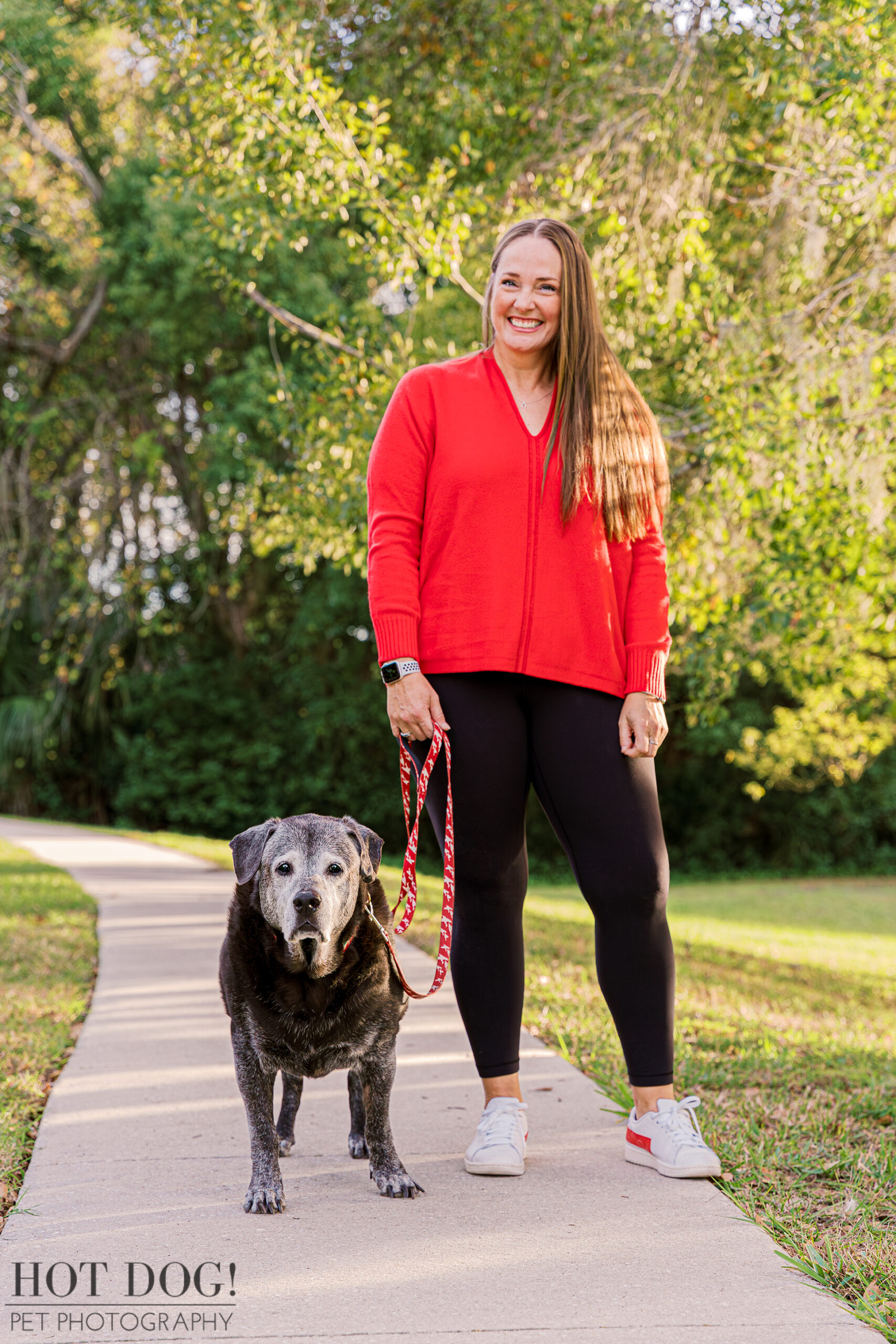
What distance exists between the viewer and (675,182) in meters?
6.12

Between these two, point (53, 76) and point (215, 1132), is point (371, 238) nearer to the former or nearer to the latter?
point (215, 1132)

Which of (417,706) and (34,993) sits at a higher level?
(417,706)

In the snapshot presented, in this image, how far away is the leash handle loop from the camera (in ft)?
8.82


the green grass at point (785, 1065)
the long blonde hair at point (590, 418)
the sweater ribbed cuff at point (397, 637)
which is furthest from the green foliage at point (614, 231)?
the sweater ribbed cuff at point (397, 637)

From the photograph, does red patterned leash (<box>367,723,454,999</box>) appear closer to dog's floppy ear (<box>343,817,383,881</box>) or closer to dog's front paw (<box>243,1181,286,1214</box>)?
dog's floppy ear (<box>343,817,383,881</box>)

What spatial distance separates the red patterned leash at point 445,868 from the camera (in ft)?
8.82

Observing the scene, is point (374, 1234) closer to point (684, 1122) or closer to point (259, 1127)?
point (259, 1127)

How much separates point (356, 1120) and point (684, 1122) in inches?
31.8

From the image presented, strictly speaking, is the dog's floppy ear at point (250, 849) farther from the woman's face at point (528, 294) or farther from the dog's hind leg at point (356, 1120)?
the woman's face at point (528, 294)

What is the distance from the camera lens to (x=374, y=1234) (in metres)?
2.33

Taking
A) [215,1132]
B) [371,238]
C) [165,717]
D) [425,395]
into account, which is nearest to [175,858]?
[371,238]

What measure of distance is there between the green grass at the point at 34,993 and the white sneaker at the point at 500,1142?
1.05m

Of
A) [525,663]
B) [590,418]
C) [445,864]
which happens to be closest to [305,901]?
[445,864]

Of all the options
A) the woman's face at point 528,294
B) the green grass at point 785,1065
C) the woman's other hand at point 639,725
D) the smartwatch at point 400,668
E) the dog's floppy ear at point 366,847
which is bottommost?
the green grass at point 785,1065
